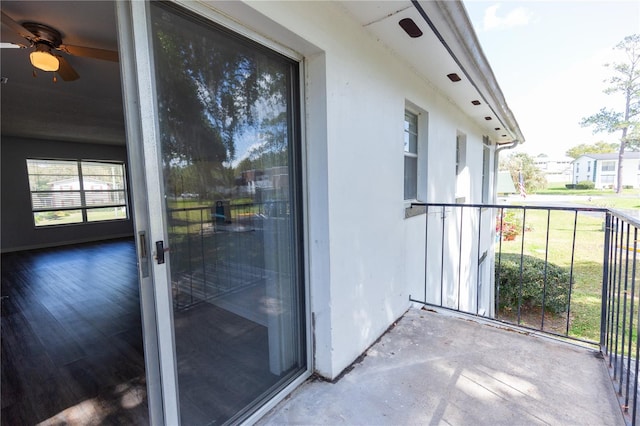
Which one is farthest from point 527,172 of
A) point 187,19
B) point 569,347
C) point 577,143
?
point 187,19

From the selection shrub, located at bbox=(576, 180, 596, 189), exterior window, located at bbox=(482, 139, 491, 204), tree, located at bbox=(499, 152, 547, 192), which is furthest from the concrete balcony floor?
shrub, located at bbox=(576, 180, 596, 189)

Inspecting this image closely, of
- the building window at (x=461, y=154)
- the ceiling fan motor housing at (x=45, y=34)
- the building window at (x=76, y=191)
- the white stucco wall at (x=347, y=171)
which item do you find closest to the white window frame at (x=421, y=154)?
the white stucco wall at (x=347, y=171)

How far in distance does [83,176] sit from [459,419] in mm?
9031

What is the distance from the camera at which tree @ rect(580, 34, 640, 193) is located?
15.3 meters

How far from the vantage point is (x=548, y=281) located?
6.33 metres

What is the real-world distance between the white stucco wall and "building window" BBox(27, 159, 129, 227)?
798cm

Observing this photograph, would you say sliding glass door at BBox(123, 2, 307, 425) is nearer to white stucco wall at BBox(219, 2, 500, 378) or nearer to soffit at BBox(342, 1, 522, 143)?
white stucco wall at BBox(219, 2, 500, 378)

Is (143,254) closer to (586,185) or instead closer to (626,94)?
(626,94)

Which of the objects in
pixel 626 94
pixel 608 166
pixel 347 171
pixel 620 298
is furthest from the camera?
pixel 608 166

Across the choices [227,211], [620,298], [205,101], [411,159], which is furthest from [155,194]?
[411,159]

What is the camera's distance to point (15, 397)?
170 centimetres

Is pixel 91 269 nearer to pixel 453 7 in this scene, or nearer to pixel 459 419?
pixel 459 419

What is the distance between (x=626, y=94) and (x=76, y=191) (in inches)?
1028

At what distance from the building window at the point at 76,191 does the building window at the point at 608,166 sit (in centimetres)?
4363
